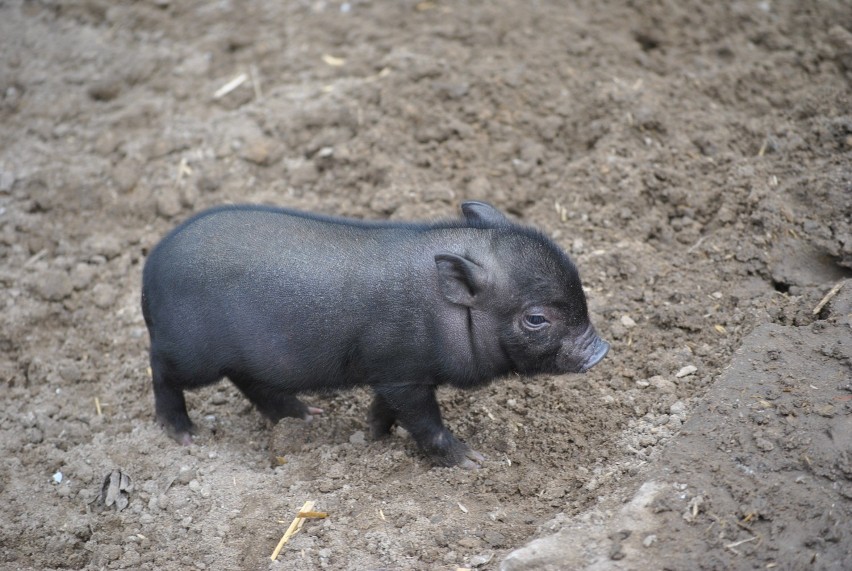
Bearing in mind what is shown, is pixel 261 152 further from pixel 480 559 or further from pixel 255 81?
pixel 480 559

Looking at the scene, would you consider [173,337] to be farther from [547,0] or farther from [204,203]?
[547,0]

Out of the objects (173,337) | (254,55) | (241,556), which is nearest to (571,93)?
(254,55)

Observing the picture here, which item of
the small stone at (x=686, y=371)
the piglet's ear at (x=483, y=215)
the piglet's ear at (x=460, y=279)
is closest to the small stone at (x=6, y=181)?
the piglet's ear at (x=483, y=215)

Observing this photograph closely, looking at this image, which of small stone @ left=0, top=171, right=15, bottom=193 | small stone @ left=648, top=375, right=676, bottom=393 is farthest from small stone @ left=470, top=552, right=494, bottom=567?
small stone @ left=0, top=171, right=15, bottom=193

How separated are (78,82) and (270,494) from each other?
584 cm

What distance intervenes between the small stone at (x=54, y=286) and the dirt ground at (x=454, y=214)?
3cm

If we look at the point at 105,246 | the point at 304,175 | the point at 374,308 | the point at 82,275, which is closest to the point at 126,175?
the point at 105,246

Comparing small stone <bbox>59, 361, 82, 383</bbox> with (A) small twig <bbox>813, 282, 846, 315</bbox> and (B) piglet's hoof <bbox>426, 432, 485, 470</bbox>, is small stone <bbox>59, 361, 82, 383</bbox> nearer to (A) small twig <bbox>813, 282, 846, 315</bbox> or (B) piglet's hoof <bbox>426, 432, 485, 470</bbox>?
(B) piglet's hoof <bbox>426, 432, 485, 470</bbox>

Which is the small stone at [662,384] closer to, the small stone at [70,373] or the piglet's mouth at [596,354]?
the piglet's mouth at [596,354]

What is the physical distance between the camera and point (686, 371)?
5.80 m

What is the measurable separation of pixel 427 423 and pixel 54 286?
378cm

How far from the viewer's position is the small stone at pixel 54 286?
7355mm

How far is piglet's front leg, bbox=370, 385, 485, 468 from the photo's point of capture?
5.51m

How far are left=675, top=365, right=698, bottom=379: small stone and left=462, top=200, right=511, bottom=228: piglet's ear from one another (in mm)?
1554
